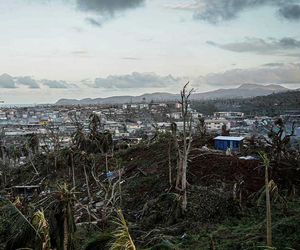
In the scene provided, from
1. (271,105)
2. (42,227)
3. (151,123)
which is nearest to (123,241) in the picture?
(42,227)

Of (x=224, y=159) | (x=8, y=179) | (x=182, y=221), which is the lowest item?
(x=8, y=179)

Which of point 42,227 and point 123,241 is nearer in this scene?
point 123,241

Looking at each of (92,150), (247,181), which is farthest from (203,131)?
(247,181)

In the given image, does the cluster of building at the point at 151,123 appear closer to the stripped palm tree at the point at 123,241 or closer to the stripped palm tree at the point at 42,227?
the stripped palm tree at the point at 42,227

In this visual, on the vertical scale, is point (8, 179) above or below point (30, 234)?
below

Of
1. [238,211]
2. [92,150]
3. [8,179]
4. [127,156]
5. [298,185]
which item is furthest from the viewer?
[8,179]

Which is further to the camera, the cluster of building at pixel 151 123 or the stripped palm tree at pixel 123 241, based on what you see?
the cluster of building at pixel 151 123

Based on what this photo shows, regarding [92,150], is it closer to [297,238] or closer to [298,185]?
[298,185]

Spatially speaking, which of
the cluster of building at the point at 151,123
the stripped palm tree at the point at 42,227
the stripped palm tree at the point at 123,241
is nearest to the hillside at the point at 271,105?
the cluster of building at the point at 151,123

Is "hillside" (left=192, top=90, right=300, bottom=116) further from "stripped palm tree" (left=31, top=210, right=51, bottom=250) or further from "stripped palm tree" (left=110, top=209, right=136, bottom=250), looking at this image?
"stripped palm tree" (left=110, top=209, right=136, bottom=250)

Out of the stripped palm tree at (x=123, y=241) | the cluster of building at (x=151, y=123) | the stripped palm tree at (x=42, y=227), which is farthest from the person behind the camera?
the cluster of building at (x=151, y=123)

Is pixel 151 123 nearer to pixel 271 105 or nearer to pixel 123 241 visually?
pixel 271 105
